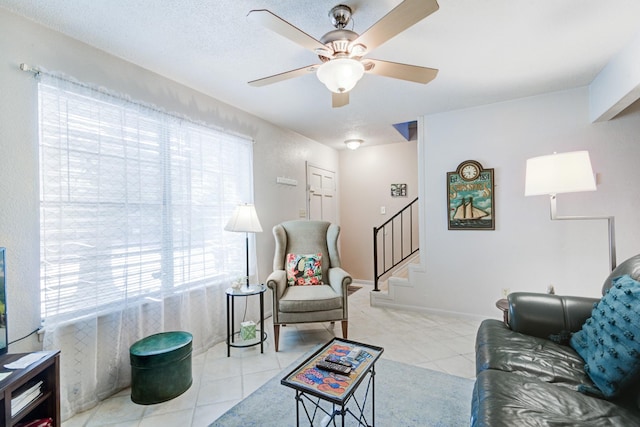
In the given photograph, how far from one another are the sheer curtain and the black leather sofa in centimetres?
219

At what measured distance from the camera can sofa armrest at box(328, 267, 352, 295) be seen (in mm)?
2692

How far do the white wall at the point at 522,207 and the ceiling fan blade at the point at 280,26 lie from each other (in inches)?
95.6

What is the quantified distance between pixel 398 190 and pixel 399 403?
11.1ft

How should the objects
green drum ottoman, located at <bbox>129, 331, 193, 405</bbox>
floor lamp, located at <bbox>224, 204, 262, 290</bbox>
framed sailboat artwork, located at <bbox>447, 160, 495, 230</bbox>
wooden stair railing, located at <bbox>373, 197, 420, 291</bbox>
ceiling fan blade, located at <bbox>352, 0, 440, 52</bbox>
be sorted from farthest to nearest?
wooden stair railing, located at <bbox>373, 197, 420, 291</bbox> → framed sailboat artwork, located at <bbox>447, 160, 495, 230</bbox> → floor lamp, located at <bbox>224, 204, 262, 290</bbox> → green drum ottoman, located at <bbox>129, 331, 193, 405</bbox> → ceiling fan blade, located at <bbox>352, 0, 440, 52</bbox>

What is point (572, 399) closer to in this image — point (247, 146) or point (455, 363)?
A: point (455, 363)

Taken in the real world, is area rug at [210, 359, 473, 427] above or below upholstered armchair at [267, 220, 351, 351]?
below

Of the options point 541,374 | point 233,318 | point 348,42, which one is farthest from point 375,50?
point 233,318

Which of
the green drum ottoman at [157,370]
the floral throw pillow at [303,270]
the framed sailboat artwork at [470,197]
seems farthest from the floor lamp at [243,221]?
the framed sailboat artwork at [470,197]

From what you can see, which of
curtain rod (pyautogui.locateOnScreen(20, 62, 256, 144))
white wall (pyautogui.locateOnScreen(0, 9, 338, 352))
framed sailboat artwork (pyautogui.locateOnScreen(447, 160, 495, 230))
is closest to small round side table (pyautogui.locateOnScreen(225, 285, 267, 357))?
white wall (pyautogui.locateOnScreen(0, 9, 338, 352))

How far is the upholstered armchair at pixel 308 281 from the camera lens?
2.58 m

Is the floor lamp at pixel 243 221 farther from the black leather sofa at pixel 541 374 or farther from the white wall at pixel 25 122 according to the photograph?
the black leather sofa at pixel 541 374

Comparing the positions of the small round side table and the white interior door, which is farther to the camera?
the white interior door

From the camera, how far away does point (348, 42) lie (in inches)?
61.1

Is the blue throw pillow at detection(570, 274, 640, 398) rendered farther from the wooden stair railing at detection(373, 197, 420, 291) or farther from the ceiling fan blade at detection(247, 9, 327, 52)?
the wooden stair railing at detection(373, 197, 420, 291)
